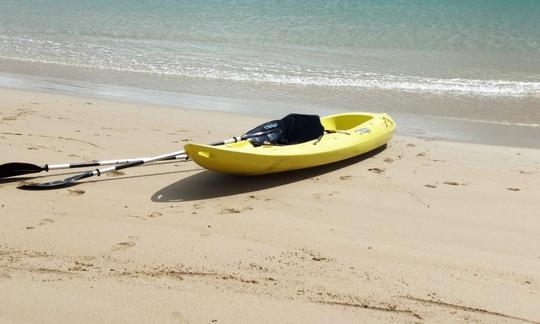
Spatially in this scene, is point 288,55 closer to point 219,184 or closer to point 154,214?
point 219,184

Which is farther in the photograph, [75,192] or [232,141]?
[232,141]

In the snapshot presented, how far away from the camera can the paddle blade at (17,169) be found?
16.1 ft

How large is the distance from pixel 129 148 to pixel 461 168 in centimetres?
304

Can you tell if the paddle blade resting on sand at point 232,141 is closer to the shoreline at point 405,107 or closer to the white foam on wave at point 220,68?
the shoreline at point 405,107

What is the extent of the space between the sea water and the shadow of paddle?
2.80 m

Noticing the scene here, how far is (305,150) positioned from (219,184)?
815mm

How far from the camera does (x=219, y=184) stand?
5164 millimetres

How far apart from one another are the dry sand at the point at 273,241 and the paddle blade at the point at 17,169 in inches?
2.9

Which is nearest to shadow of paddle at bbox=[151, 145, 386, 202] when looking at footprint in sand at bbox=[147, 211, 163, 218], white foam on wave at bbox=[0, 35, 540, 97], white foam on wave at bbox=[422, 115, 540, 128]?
footprint in sand at bbox=[147, 211, 163, 218]

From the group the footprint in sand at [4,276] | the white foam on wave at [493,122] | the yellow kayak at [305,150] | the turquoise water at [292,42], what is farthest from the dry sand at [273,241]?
the turquoise water at [292,42]

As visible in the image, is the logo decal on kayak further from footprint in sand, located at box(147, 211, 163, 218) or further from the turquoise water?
the turquoise water

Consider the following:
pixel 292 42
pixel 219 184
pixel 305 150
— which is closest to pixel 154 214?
pixel 219 184

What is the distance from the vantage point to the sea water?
9078 mm

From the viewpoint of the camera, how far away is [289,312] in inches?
127
